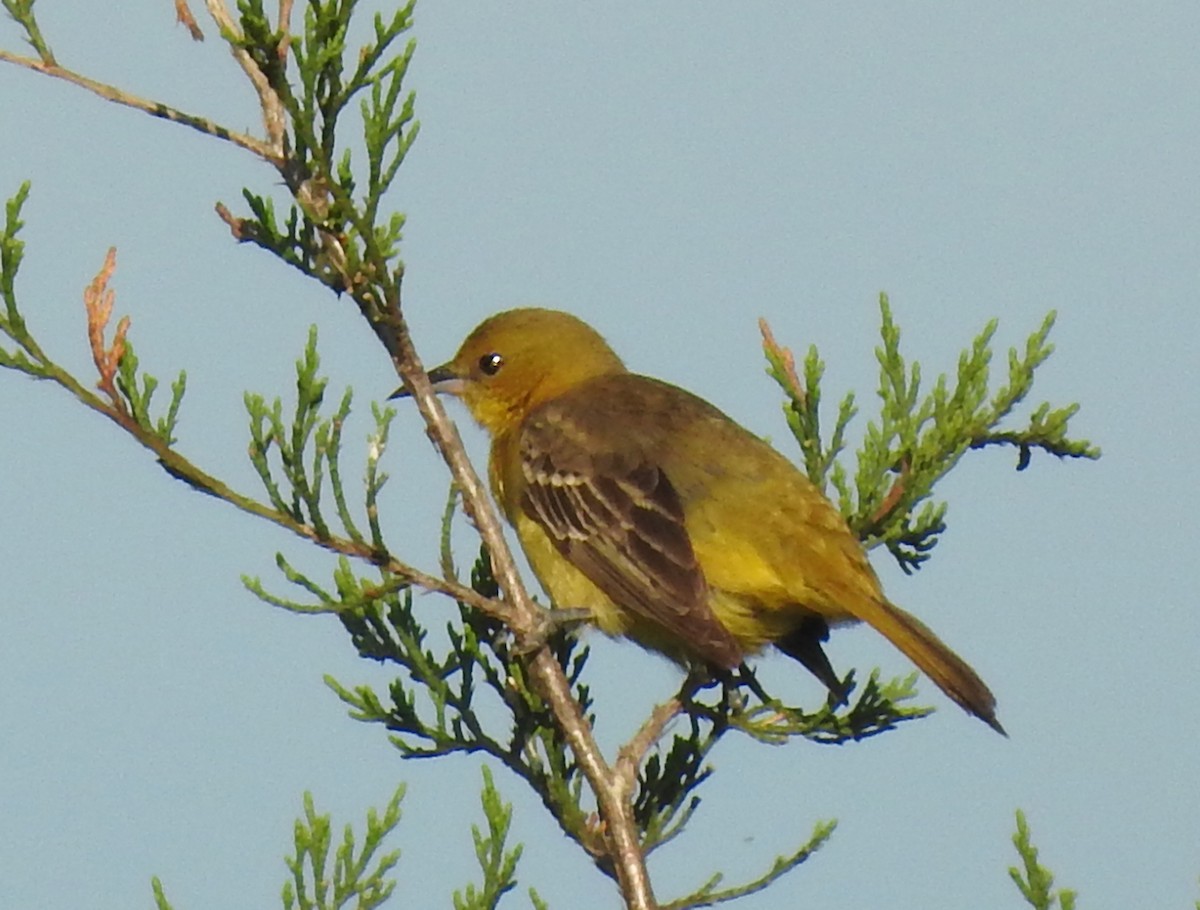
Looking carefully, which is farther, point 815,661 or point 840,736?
point 815,661

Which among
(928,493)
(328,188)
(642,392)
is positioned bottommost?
(928,493)

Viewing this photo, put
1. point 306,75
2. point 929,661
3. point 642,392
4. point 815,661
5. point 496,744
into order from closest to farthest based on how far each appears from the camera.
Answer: point 306,75 → point 496,744 → point 929,661 → point 815,661 → point 642,392

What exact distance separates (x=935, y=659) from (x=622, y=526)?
119 cm

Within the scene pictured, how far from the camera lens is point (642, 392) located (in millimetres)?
6527

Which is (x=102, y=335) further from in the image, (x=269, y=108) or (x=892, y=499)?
(x=892, y=499)

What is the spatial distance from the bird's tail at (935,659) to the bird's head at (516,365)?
2042mm

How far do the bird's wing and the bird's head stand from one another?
0.59 meters

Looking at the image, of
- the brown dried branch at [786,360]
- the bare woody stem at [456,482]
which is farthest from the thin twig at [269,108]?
the brown dried branch at [786,360]

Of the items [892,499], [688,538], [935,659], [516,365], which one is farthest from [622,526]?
[516,365]

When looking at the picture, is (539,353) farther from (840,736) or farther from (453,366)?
(840,736)

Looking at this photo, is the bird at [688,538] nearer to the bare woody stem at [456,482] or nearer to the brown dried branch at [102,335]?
the bare woody stem at [456,482]

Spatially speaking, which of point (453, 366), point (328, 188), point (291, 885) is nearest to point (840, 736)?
point (291, 885)

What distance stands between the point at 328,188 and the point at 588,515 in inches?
79.6

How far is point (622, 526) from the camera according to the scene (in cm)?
564
